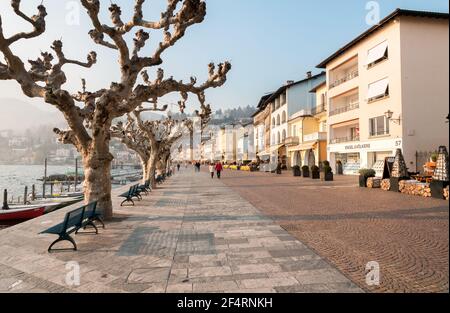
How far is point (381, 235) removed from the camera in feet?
23.5

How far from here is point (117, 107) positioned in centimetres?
991

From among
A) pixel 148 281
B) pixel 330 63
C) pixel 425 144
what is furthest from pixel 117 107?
pixel 330 63

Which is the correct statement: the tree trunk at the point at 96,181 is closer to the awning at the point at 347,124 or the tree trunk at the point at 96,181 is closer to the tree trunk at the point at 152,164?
the tree trunk at the point at 152,164

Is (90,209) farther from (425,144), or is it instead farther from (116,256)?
(425,144)

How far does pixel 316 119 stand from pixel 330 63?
32.1 ft

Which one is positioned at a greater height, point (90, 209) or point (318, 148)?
point (318, 148)

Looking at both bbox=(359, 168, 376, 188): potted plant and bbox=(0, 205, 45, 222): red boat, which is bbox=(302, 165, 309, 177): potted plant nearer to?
bbox=(359, 168, 376, 188): potted plant

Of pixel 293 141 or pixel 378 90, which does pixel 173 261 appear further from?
pixel 293 141

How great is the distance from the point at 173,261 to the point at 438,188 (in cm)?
1286

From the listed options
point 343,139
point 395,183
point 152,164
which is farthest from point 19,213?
point 343,139

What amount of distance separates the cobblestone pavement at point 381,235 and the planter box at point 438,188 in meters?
0.74

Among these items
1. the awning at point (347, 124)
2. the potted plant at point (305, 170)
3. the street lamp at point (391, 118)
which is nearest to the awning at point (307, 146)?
the awning at point (347, 124)

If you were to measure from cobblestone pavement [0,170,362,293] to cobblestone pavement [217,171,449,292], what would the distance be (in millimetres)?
509
